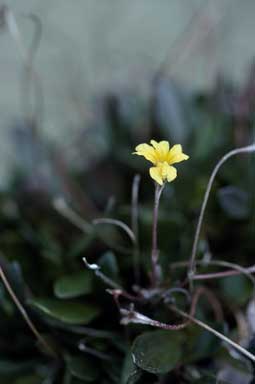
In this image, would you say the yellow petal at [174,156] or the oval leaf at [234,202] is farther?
the oval leaf at [234,202]

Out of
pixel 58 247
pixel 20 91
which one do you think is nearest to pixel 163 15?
pixel 20 91

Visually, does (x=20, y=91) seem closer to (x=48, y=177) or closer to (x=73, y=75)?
(x=73, y=75)

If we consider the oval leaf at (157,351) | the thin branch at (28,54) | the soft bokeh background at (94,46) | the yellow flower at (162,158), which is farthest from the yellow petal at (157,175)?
the soft bokeh background at (94,46)

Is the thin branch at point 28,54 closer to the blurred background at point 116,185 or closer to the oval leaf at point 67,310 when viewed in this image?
the blurred background at point 116,185

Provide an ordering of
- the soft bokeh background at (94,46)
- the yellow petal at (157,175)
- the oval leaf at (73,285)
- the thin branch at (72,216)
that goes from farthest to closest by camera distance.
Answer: the soft bokeh background at (94,46), the thin branch at (72,216), the oval leaf at (73,285), the yellow petal at (157,175)

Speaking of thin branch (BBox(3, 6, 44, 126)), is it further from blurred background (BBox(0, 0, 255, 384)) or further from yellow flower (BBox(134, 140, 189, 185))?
yellow flower (BBox(134, 140, 189, 185))
